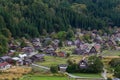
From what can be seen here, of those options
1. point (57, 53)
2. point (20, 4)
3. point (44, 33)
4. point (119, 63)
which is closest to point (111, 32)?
point (44, 33)

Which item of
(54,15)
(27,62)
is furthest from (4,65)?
(54,15)

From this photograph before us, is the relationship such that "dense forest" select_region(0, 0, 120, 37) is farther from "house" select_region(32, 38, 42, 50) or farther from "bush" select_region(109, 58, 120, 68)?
"bush" select_region(109, 58, 120, 68)

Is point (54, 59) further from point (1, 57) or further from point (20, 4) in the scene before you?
point (20, 4)

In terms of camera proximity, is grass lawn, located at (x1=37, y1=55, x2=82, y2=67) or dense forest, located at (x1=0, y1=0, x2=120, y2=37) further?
dense forest, located at (x1=0, y1=0, x2=120, y2=37)

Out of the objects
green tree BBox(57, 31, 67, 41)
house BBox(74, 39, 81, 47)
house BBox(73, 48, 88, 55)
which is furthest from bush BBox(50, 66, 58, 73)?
green tree BBox(57, 31, 67, 41)

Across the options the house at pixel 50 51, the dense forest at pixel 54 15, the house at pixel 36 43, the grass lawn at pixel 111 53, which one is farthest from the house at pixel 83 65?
the dense forest at pixel 54 15

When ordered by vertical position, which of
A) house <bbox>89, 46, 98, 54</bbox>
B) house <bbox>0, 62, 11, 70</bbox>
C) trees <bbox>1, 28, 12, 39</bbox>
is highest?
house <bbox>0, 62, 11, 70</bbox>

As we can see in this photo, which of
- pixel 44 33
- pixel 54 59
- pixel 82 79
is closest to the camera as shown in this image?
pixel 82 79
